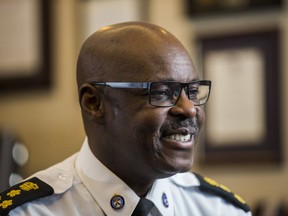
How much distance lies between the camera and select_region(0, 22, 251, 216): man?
110 cm

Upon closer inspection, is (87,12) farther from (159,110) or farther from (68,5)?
(159,110)

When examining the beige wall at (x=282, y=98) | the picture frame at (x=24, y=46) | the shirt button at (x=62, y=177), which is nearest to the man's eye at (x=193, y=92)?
the shirt button at (x=62, y=177)

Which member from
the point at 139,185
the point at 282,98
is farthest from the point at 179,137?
the point at 282,98

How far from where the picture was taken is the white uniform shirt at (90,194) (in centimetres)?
115

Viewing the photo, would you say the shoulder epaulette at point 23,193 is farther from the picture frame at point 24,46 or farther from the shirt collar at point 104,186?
the picture frame at point 24,46

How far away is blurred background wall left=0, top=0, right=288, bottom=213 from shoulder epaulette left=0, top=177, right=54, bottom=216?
1140mm

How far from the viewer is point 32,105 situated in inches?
108

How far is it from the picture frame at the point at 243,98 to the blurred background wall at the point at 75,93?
1.2 inches

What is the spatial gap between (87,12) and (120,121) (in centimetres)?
156

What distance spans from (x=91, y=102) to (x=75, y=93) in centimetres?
146

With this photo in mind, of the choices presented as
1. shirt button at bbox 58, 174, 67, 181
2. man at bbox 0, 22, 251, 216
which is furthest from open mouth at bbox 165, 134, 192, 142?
shirt button at bbox 58, 174, 67, 181

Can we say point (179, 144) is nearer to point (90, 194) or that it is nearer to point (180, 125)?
point (180, 125)

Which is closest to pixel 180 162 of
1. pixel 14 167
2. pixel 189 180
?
pixel 189 180

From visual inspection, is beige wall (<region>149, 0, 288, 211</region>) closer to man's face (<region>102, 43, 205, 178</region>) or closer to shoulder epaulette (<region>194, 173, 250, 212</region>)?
shoulder epaulette (<region>194, 173, 250, 212</region>)
